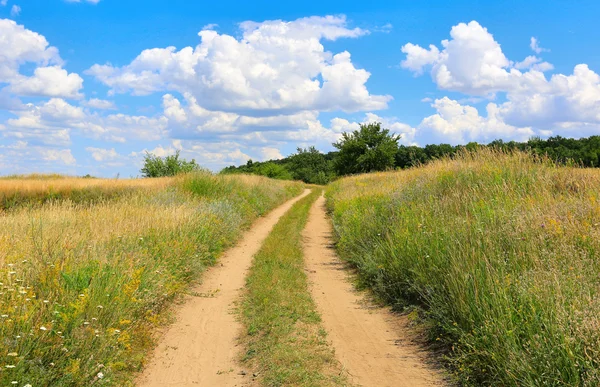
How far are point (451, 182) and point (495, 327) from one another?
769 centimetres

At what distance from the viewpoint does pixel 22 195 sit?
72.5 feet

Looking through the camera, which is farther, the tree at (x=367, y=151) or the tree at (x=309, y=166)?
the tree at (x=309, y=166)

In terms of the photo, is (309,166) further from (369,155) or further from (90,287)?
(90,287)

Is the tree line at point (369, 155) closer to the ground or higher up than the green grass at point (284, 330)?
higher up

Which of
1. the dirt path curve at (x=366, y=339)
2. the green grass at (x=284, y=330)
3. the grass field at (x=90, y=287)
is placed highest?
the grass field at (x=90, y=287)

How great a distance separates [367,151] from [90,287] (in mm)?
48074

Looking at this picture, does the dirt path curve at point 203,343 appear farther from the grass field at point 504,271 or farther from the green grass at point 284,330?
the grass field at point 504,271

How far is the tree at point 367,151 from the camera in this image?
51.0 meters

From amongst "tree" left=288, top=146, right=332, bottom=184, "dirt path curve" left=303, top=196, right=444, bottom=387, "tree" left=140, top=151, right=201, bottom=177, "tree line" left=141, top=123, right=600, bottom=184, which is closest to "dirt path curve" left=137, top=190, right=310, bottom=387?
"dirt path curve" left=303, top=196, right=444, bottom=387

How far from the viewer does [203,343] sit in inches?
264

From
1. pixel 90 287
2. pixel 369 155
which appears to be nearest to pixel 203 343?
pixel 90 287

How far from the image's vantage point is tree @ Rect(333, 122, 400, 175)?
167 ft

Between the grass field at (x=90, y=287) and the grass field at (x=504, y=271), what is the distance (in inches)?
166

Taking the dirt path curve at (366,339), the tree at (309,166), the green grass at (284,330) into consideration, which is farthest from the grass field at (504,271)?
the tree at (309,166)
